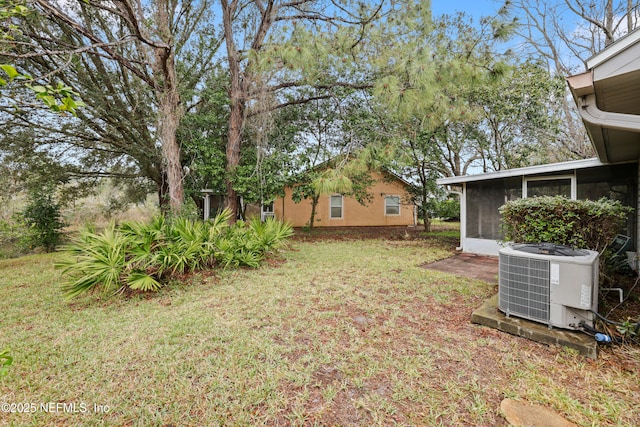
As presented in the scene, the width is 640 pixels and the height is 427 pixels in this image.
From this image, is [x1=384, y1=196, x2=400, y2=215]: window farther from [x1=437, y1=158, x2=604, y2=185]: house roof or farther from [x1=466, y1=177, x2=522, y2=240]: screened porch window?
[x1=437, y1=158, x2=604, y2=185]: house roof

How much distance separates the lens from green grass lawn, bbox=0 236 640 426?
5.97 feet

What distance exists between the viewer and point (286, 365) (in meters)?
2.30

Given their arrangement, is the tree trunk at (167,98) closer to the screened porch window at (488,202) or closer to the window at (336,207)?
the screened porch window at (488,202)

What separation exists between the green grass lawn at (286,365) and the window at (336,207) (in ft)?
39.1

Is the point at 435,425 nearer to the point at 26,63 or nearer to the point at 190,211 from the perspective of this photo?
the point at 190,211

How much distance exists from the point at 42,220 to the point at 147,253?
7745 mm

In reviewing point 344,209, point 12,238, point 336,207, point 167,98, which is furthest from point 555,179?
point 12,238

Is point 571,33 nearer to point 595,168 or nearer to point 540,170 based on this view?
point 595,168

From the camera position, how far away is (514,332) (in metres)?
2.77

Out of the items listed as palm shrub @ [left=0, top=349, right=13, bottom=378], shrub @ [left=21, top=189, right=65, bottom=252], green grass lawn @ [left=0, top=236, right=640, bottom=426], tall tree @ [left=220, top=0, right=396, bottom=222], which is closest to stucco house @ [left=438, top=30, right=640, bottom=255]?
green grass lawn @ [left=0, top=236, right=640, bottom=426]

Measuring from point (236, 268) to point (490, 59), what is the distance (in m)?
7.05

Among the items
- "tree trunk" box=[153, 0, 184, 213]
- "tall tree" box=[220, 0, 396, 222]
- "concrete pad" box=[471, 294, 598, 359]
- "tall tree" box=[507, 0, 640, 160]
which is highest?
"tall tree" box=[507, 0, 640, 160]

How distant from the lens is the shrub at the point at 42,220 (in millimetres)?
8500

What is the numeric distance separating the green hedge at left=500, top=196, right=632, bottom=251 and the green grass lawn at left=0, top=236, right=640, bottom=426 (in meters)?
1.19
